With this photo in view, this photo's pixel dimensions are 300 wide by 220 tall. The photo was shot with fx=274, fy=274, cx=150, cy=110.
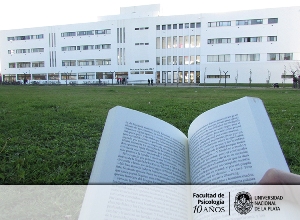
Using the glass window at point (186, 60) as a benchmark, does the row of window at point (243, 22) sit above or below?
above

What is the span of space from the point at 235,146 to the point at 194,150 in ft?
0.66

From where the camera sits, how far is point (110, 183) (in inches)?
40.4

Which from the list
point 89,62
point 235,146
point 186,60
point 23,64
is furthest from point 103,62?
point 235,146

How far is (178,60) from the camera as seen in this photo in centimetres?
4066

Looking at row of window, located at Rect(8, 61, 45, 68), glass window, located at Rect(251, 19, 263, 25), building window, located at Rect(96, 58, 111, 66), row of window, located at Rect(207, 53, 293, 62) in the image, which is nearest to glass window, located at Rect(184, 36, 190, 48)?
row of window, located at Rect(207, 53, 293, 62)

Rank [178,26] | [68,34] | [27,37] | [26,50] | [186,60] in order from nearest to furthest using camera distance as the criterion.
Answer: [178,26], [186,60], [68,34], [27,37], [26,50]

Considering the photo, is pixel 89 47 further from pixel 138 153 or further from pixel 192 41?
pixel 138 153

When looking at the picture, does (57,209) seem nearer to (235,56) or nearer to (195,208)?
(195,208)

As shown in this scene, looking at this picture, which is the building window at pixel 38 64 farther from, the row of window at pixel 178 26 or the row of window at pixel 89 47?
the row of window at pixel 178 26

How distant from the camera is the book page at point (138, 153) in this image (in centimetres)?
108

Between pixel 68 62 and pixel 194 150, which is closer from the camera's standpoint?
pixel 194 150

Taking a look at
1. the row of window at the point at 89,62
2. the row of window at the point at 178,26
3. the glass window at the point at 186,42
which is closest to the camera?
the row of window at the point at 178,26

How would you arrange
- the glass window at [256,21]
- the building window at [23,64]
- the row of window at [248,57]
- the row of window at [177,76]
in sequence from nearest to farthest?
the row of window at [248,57], the glass window at [256,21], the row of window at [177,76], the building window at [23,64]

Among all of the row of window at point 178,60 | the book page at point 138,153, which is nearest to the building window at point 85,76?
the row of window at point 178,60
